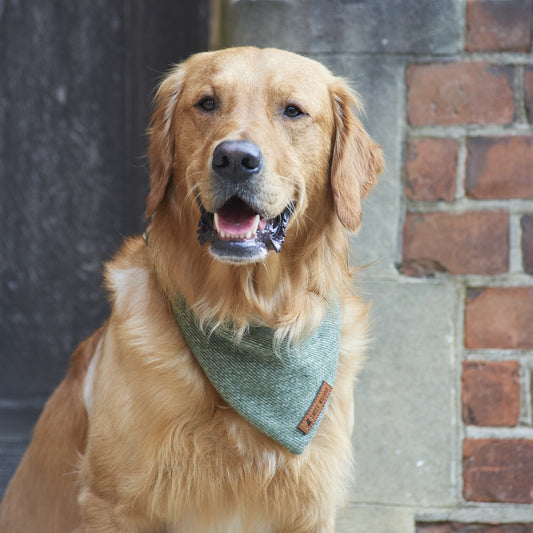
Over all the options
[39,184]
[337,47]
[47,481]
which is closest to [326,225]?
[337,47]

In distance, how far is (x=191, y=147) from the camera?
6.61ft

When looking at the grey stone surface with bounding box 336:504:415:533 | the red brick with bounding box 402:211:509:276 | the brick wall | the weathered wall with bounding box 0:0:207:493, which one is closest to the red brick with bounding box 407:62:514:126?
the brick wall

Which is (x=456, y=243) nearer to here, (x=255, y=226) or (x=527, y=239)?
(x=527, y=239)

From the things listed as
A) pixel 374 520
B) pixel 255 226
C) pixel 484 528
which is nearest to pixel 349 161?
pixel 255 226

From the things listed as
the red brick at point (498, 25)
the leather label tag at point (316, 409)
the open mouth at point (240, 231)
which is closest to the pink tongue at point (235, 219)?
the open mouth at point (240, 231)

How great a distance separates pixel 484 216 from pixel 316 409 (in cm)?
98

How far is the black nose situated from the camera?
176 cm

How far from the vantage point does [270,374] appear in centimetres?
203

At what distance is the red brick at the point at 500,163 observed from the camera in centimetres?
249

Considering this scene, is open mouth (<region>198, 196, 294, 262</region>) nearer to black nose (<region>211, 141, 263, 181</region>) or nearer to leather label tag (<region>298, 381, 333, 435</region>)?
black nose (<region>211, 141, 263, 181</region>)

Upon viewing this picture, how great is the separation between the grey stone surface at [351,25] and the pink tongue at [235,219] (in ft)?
2.89

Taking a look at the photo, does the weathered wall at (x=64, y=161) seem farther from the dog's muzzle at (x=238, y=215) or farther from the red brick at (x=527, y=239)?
the red brick at (x=527, y=239)

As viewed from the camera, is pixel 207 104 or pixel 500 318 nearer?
pixel 207 104

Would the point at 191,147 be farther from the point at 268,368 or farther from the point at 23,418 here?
the point at 23,418
